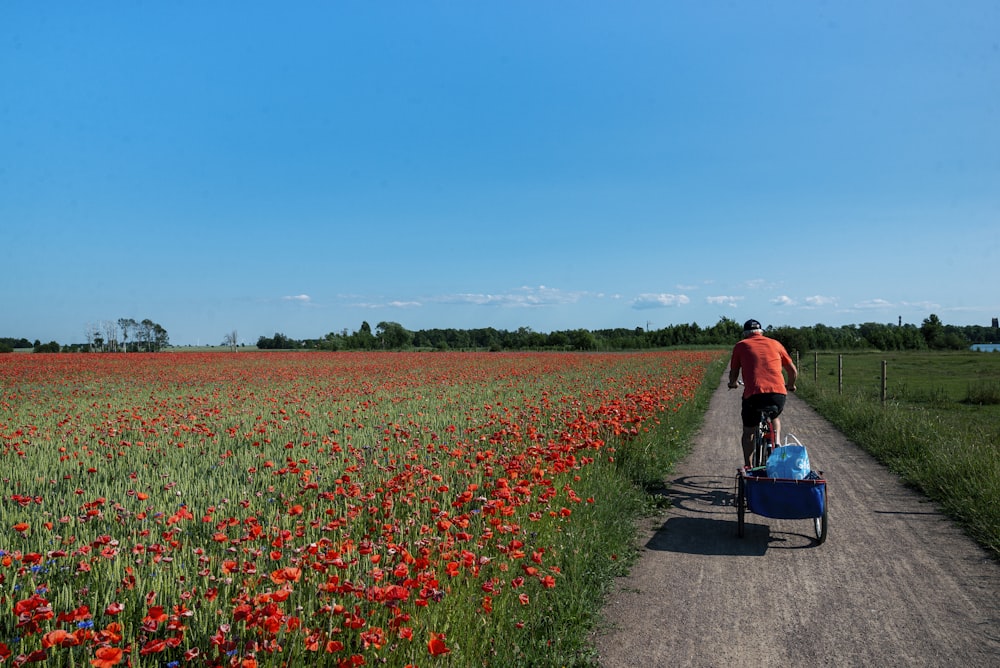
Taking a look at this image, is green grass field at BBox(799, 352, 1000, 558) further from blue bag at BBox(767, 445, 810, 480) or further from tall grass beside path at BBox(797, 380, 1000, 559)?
blue bag at BBox(767, 445, 810, 480)

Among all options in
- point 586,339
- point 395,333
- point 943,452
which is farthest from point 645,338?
point 943,452

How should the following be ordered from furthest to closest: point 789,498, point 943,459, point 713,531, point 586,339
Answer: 1. point 586,339
2. point 943,459
3. point 713,531
4. point 789,498

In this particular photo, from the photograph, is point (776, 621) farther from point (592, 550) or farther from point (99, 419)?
point (99, 419)

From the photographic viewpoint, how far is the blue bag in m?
5.56

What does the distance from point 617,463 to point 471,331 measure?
134340 mm

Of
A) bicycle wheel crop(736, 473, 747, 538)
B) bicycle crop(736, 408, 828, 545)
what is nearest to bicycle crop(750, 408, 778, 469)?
bicycle wheel crop(736, 473, 747, 538)

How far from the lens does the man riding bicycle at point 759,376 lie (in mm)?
6871

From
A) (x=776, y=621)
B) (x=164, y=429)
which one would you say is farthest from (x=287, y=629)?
(x=164, y=429)

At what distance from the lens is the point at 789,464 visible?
5.61 metres

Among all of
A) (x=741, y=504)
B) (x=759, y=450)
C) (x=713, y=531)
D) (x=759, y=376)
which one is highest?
(x=759, y=376)

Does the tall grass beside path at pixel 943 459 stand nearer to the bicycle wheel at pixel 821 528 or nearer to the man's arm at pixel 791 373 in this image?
the bicycle wheel at pixel 821 528

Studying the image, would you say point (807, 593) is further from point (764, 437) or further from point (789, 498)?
point (764, 437)

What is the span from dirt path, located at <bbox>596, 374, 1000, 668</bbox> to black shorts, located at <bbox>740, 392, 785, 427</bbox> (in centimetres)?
100

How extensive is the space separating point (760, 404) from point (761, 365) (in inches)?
17.9
